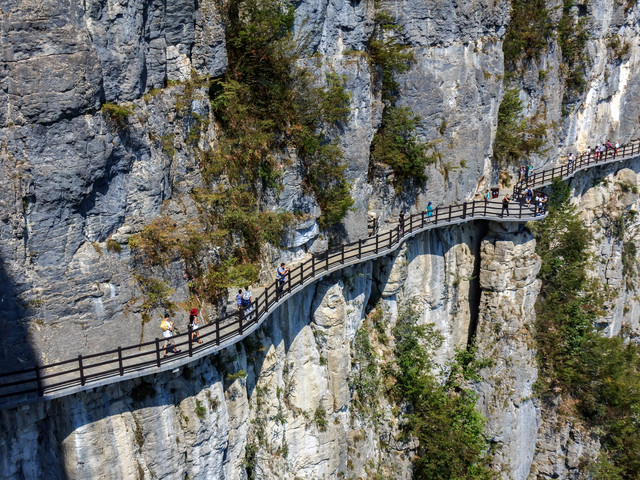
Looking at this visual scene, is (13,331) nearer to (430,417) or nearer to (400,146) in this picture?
(430,417)

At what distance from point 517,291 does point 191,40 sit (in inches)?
725

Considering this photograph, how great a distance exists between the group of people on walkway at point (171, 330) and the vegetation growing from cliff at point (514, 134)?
20269mm

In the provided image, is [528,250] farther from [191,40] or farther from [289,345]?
[191,40]

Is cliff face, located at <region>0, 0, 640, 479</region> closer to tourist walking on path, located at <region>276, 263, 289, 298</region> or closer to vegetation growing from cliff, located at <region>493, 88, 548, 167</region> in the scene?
vegetation growing from cliff, located at <region>493, 88, 548, 167</region>

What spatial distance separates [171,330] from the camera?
15766mm

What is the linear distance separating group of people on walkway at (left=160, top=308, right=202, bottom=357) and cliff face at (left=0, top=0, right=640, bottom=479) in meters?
0.56

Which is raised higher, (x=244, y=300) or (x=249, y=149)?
(x=249, y=149)

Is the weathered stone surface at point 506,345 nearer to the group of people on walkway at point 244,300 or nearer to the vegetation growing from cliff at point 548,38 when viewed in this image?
the vegetation growing from cliff at point 548,38

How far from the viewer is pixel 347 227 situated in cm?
2350

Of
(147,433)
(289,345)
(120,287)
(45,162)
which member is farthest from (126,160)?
(289,345)

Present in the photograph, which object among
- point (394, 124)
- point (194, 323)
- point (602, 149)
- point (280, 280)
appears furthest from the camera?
point (602, 149)

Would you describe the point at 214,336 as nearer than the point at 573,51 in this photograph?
Yes

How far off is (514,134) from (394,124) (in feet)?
31.2

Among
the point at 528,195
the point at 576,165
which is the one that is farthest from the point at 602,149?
the point at 528,195
